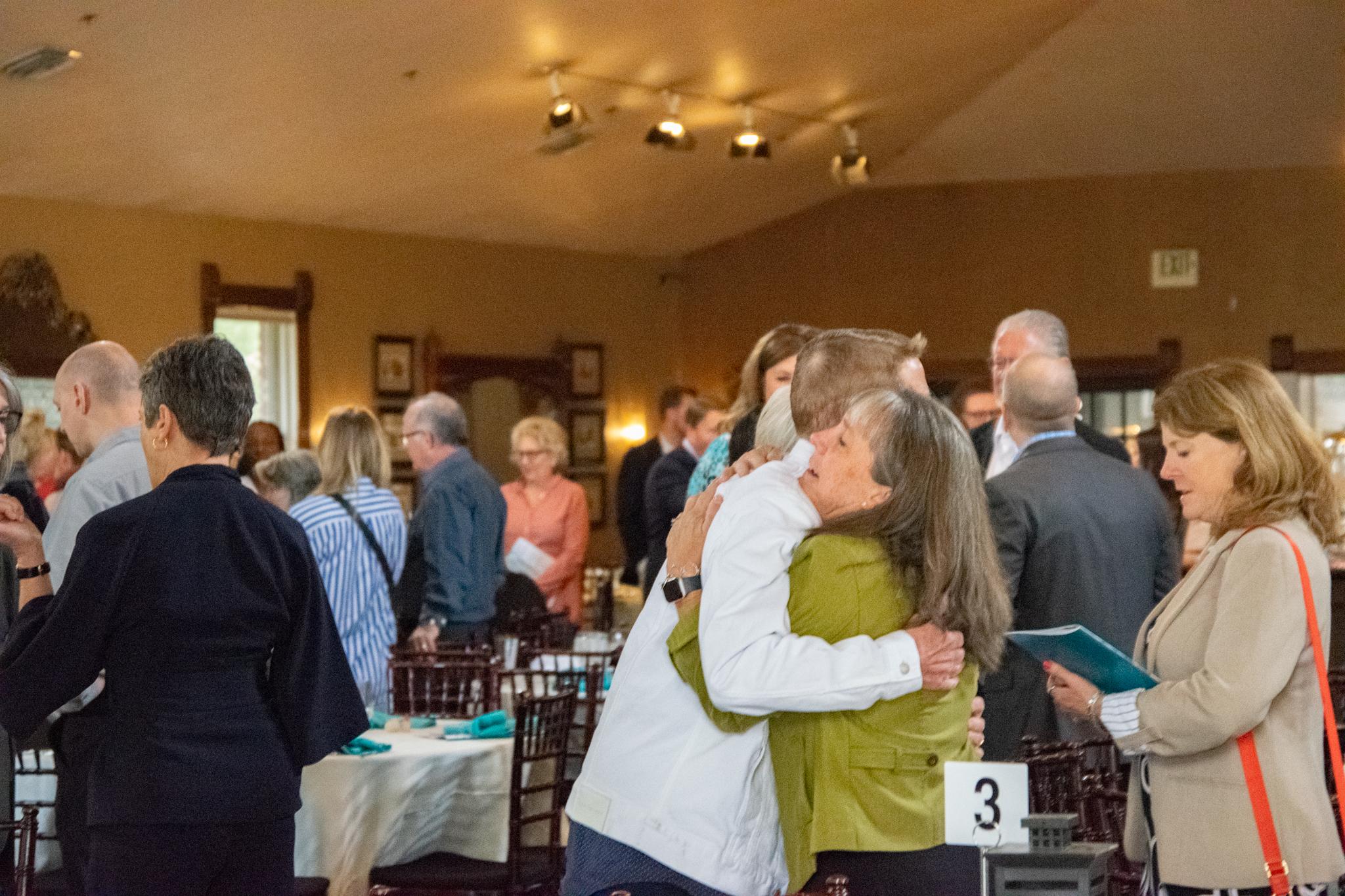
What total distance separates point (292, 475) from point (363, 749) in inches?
68.8

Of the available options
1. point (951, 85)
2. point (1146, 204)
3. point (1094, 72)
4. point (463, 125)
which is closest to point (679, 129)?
point (463, 125)

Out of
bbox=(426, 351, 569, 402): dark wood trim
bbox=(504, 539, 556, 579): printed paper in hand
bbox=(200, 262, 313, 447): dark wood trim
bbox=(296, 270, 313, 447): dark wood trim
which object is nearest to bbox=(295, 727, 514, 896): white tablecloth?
bbox=(504, 539, 556, 579): printed paper in hand

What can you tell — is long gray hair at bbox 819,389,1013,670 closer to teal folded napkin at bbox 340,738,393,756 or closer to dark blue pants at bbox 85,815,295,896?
dark blue pants at bbox 85,815,295,896

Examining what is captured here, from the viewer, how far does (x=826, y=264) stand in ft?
44.2

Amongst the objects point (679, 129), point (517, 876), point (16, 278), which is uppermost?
point (679, 129)

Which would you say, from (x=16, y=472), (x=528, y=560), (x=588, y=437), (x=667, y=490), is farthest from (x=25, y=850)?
(x=588, y=437)

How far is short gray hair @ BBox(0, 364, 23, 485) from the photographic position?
3260mm

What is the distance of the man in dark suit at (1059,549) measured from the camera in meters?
3.95

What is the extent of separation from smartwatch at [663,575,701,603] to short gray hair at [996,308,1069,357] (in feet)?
8.96

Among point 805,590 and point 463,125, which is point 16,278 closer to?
point 463,125

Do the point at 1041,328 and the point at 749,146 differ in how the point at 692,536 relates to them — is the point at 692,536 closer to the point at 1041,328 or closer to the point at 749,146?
the point at 1041,328

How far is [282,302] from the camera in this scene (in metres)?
10.6

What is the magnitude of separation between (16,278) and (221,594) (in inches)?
277

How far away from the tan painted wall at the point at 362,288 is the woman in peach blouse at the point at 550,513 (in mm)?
3037
